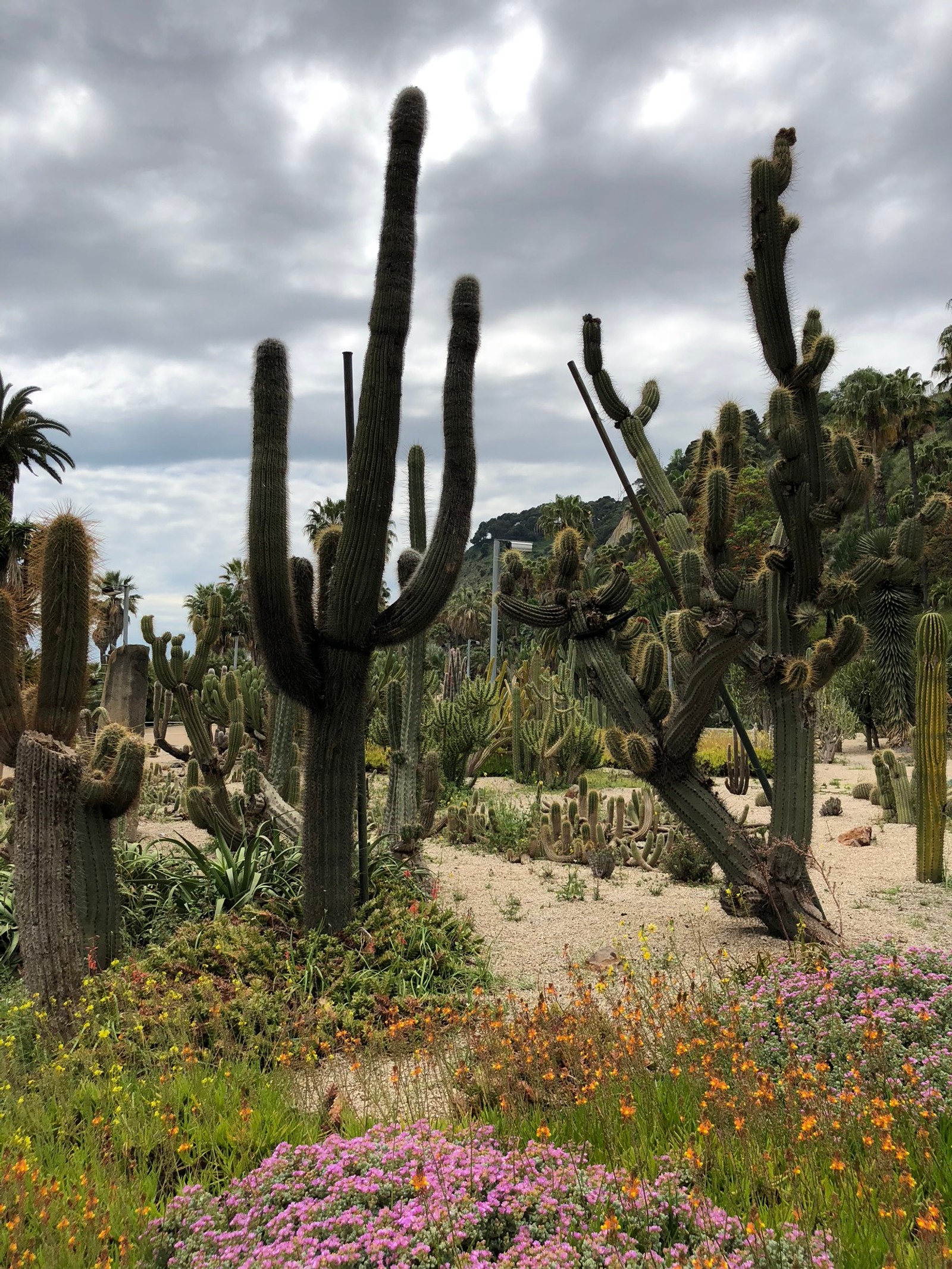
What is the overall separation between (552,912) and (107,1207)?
5.03 metres

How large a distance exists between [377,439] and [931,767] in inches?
243

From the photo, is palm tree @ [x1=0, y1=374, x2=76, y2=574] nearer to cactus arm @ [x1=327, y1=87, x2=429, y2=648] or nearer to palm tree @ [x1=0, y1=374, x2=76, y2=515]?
palm tree @ [x1=0, y1=374, x2=76, y2=515]

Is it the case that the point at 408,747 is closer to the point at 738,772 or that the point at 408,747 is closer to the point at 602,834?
the point at 602,834

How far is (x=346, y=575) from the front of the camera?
5.39m

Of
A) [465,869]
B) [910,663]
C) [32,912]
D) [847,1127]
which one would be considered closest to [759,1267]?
[847,1127]

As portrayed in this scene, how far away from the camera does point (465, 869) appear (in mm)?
8953

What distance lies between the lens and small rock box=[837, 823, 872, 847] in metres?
10.3

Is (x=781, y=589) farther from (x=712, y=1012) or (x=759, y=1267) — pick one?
(x=759, y=1267)

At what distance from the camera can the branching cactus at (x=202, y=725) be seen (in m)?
7.32

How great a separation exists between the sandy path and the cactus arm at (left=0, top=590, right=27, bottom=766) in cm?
334

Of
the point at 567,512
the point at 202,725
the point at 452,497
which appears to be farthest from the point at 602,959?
the point at 567,512

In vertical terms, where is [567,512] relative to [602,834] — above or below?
above

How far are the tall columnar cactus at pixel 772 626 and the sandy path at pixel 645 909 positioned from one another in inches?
20.7

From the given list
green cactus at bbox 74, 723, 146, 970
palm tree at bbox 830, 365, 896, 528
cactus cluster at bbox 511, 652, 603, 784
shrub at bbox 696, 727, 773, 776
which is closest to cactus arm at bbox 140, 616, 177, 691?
green cactus at bbox 74, 723, 146, 970
